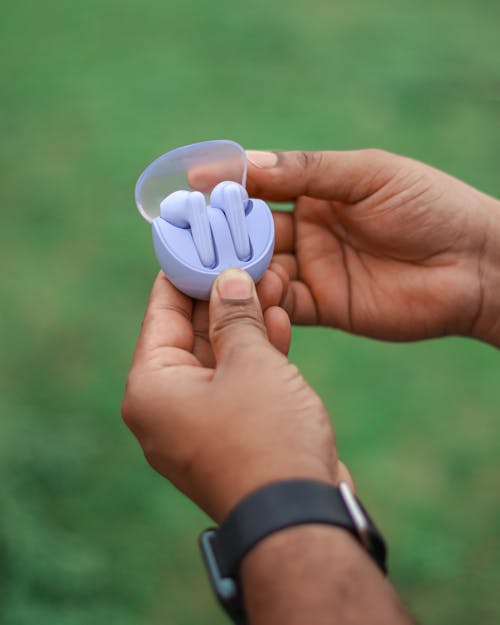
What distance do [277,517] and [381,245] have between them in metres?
0.66

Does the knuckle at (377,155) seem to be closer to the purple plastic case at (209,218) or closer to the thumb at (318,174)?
the thumb at (318,174)

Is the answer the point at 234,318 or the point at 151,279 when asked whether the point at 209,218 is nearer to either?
the point at 234,318

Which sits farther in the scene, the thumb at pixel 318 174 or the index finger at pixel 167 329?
the thumb at pixel 318 174

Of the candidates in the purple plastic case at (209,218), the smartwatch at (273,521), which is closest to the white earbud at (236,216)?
the purple plastic case at (209,218)

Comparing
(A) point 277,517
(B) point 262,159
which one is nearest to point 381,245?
(B) point 262,159

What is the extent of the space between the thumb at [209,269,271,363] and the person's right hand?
0.78 ft

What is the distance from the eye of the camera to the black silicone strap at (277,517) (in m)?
0.68

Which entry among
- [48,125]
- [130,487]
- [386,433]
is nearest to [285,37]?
[48,125]

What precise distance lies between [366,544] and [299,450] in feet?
0.38

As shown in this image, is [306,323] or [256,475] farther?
[306,323]

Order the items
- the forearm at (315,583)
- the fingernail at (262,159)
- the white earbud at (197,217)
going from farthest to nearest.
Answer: the fingernail at (262,159), the white earbud at (197,217), the forearm at (315,583)

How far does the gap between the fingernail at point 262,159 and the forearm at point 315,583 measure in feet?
2.11

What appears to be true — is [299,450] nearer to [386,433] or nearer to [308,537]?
[308,537]

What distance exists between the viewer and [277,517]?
2.23ft
